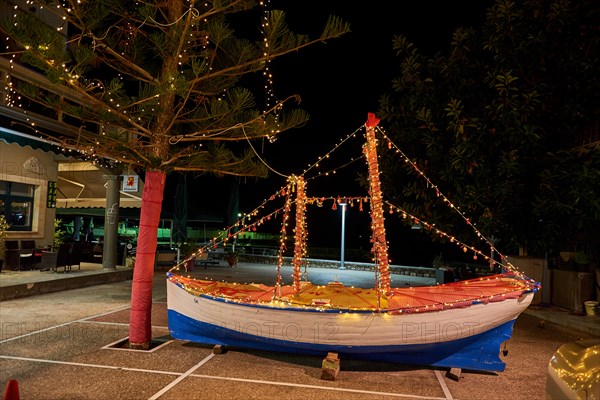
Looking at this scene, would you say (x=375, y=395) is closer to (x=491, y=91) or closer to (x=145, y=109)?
(x=145, y=109)

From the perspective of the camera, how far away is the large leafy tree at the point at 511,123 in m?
9.70

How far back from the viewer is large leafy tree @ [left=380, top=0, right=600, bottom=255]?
9695 millimetres

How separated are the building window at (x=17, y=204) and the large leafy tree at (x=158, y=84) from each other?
842 cm

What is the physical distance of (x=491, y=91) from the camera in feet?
35.3

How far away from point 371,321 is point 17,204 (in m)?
13.0

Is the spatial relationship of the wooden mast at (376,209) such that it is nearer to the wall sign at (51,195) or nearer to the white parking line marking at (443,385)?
the white parking line marking at (443,385)

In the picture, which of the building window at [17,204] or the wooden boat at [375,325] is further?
the building window at [17,204]

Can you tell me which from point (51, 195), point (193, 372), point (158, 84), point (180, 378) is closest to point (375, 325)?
point (193, 372)

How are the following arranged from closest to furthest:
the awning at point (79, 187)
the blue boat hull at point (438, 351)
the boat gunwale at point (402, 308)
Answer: the boat gunwale at point (402, 308), the blue boat hull at point (438, 351), the awning at point (79, 187)

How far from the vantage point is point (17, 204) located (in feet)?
45.1

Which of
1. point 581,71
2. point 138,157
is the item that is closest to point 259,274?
point 138,157

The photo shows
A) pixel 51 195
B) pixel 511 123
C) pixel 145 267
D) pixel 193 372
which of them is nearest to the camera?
pixel 193 372

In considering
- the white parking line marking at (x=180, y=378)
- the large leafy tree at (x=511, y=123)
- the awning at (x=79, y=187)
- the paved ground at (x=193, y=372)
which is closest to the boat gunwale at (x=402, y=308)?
the paved ground at (x=193, y=372)

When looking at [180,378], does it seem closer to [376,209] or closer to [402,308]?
[402,308]
